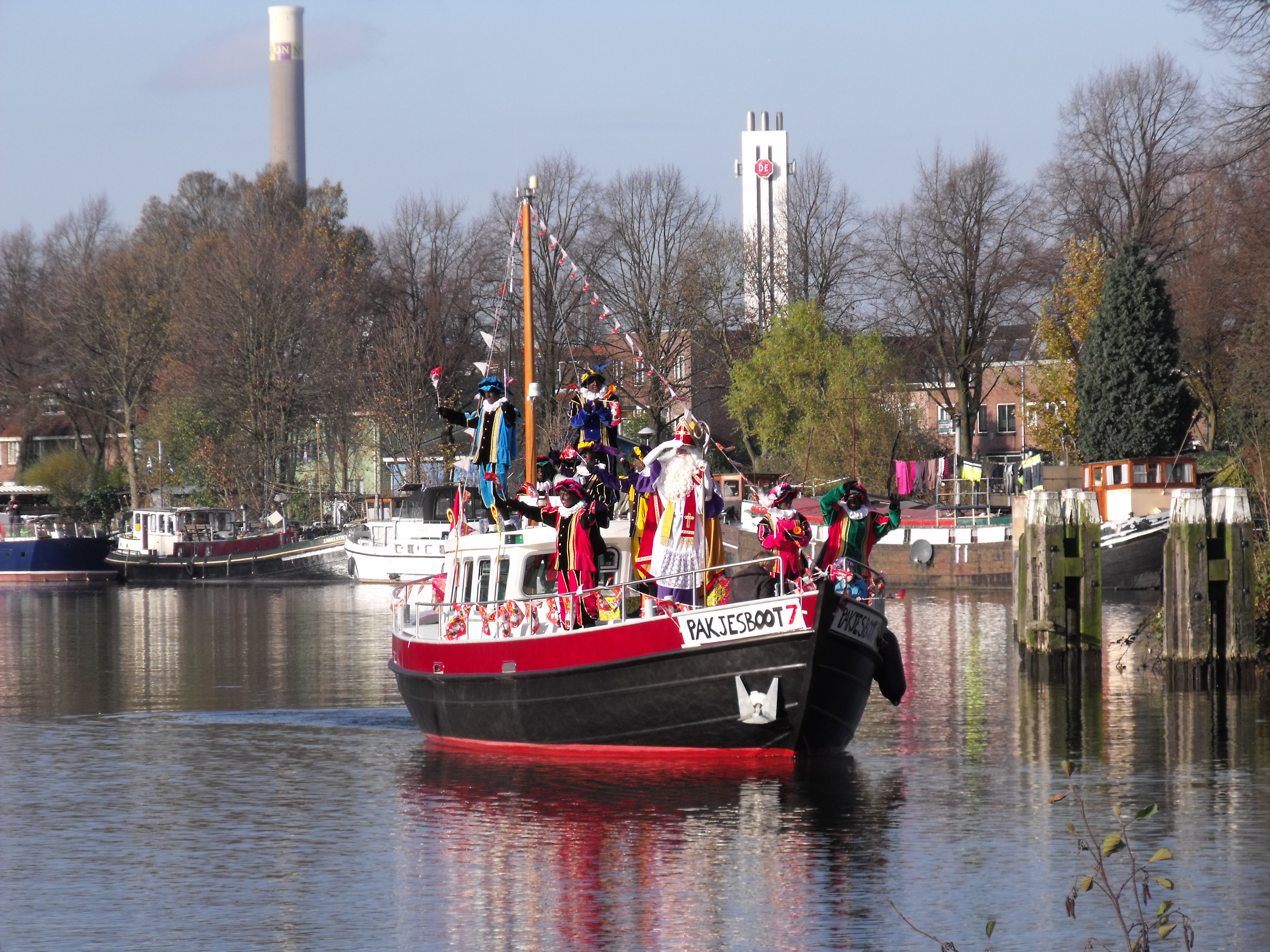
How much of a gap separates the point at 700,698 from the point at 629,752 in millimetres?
1536

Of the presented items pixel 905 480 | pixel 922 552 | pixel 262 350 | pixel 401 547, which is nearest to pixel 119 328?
pixel 262 350

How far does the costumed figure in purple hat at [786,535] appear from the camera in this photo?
20703 millimetres

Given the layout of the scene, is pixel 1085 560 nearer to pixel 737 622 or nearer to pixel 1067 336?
pixel 737 622

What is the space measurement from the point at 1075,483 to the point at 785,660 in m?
40.9

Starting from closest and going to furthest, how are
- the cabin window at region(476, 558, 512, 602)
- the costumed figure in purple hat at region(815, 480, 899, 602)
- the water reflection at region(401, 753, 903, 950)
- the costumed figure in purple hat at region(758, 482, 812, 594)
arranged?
the water reflection at region(401, 753, 903, 950)
the costumed figure in purple hat at region(758, 482, 812, 594)
the costumed figure in purple hat at region(815, 480, 899, 602)
the cabin window at region(476, 558, 512, 602)

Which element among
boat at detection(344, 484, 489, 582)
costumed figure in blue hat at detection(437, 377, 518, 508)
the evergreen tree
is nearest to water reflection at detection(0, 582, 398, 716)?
boat at detection(344, 484, 489, 582)

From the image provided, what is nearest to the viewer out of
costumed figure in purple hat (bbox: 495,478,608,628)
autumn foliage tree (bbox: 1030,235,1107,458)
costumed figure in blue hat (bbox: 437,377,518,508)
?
costumed figure in purple hat (bbox: 495,478,608,628)

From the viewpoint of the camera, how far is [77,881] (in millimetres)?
16500

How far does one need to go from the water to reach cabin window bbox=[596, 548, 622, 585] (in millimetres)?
2417

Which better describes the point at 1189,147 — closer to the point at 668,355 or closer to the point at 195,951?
the point at 668,355

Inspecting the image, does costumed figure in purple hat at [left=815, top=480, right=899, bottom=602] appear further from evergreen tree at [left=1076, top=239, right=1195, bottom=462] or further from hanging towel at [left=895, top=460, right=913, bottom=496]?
hanging towel at [left=895, top=460, right=913, bottom=496]

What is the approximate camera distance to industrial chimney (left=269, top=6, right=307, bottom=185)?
138000 mm

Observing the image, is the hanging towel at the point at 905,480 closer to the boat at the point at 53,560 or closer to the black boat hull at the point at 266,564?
the black boat hull at the point at 266,564

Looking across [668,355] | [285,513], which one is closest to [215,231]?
[285,513]
